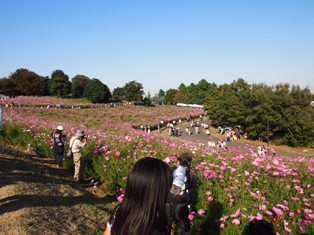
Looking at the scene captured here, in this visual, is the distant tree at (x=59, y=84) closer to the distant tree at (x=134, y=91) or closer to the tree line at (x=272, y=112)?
the distant tree at (x=134, y=91)

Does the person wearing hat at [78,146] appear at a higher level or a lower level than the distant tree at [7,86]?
lower

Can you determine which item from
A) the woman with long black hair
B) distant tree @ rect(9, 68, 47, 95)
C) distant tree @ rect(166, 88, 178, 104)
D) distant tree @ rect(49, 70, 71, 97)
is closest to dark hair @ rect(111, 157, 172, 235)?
the woman with long black hair

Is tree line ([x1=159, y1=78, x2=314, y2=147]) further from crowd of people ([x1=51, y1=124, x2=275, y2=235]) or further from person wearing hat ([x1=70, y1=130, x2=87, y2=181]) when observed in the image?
crowd of people ([x1=51, y1=124, x2=275, y2=235])

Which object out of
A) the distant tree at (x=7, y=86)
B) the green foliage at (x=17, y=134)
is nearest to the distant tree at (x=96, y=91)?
the distant tree at (x=7, y=86)

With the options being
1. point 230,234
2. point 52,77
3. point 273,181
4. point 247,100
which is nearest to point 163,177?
point 230,234

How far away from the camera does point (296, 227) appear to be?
4047mm

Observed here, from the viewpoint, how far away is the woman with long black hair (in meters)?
1.85

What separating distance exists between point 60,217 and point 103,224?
778 mm

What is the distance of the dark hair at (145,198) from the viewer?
1.85 m

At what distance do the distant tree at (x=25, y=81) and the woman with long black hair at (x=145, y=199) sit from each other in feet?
188

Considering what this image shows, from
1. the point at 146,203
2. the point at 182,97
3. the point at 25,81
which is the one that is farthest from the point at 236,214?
the point at 182,97

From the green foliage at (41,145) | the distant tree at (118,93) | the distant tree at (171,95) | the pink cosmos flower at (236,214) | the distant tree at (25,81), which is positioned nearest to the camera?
the pink cosmos flower at (236,214)

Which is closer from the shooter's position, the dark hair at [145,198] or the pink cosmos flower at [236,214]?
the dark hair at [145,198]

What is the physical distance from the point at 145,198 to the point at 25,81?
57631 mm
